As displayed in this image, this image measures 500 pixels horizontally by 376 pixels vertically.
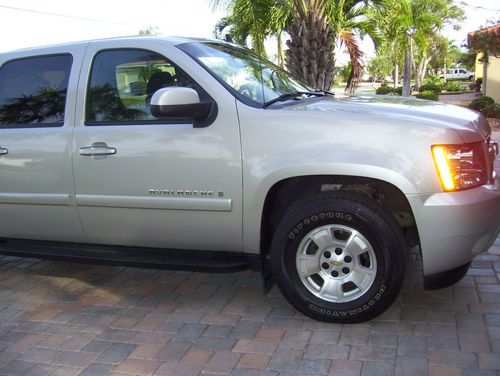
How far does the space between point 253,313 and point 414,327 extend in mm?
1072

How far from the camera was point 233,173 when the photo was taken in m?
3.48

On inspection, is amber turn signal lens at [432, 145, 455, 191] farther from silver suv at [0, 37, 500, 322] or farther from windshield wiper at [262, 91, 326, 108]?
windshield wiper at [262, 91, 326, 108]

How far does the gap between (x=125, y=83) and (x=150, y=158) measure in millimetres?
673

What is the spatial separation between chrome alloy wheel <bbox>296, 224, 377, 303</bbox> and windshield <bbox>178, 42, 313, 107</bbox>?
3.17 ft

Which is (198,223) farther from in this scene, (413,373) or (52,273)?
(52,273)

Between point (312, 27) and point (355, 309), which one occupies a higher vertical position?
point (312, 27)

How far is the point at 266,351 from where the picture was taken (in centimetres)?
324

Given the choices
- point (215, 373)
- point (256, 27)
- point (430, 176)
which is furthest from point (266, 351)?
point (256, 27)

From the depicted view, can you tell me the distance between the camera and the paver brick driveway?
3074 millimetres

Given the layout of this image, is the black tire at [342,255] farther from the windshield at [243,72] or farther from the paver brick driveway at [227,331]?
the windshield at [243,72]

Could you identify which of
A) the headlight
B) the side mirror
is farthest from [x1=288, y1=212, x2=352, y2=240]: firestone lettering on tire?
the side mirror

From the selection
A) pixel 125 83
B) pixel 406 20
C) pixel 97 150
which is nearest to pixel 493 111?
pixel 406 20

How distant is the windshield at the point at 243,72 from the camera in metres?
3.74

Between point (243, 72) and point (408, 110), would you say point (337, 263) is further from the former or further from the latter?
point (243, 72)
